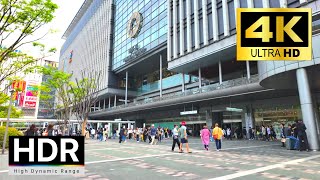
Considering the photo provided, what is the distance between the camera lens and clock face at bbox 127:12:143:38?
1695 inches

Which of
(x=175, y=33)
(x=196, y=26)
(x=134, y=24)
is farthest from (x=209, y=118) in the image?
(x=134, y=24)

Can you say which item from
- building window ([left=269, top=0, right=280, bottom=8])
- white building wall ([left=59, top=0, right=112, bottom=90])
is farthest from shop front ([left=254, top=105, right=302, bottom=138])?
white building wall ([left=59, top=0, right=112, bottom=90])

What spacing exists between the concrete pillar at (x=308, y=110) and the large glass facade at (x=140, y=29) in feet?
79.3

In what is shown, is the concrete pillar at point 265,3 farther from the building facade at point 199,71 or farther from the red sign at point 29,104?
the red sign at point 29,104

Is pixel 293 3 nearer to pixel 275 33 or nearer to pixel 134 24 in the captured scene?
pixel 275 33

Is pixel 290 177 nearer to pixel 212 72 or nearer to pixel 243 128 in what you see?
pixel 243 128

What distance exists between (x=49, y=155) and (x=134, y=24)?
1666 inches

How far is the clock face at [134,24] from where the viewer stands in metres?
43.1

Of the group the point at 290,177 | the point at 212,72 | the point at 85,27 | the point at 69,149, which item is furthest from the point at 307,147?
the point at 85,27

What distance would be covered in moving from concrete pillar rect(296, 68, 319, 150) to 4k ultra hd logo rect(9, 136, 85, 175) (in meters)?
12.3

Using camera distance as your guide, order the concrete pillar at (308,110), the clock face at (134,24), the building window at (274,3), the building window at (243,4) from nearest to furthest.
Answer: the concrete pillar at (308,110), the building window at (274,3), the building window at (243,4), the clock face at (134,24)

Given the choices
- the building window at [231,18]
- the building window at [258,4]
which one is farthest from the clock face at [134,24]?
the building window at [258,4]

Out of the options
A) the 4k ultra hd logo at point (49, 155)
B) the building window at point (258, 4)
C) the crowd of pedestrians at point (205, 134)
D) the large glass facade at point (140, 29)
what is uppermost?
the large glass facade at point (140, 29)

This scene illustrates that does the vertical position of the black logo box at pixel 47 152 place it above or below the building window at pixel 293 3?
below
